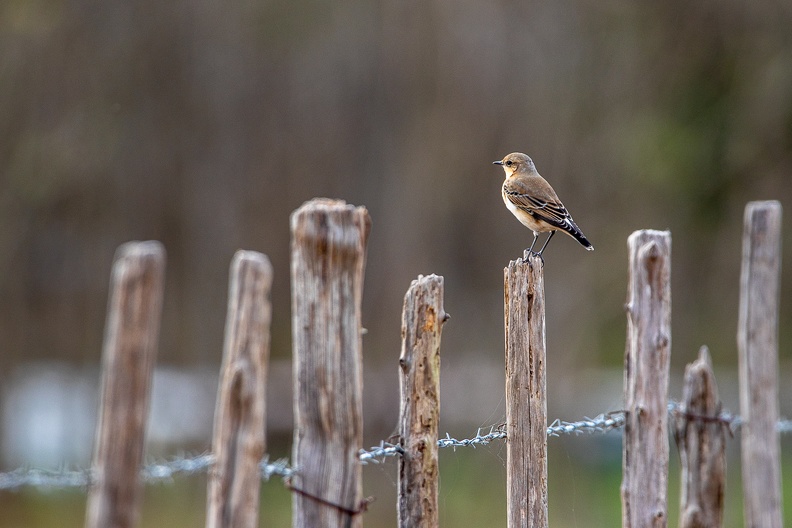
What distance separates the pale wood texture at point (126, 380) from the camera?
2.44 meters

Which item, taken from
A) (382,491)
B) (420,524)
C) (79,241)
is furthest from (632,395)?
(79,241)

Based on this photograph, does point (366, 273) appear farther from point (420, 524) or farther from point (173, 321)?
point (420, 524)

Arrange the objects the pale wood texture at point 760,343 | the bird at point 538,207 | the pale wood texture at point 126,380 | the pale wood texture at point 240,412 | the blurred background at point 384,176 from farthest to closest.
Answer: the blurred background at point 384,176
the bird at point 538,207
the pale wood texture at point 760,343
the pale wood texture at point 240,412
the pale wood texture at point 126,380

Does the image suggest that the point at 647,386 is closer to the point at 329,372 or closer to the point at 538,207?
the point at 329,372

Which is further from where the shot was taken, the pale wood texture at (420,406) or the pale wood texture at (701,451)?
the pale wood texture at (701,451)

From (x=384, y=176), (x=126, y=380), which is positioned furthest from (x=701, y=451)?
(x=384, y=176)

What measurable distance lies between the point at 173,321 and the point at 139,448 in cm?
1375

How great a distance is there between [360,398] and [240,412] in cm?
44

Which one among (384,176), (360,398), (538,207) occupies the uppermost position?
(384,176)

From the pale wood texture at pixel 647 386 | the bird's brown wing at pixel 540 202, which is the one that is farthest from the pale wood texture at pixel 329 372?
the bird's brown wing at pixel 540 202

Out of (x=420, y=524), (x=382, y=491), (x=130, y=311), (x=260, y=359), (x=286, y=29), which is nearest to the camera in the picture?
(x=130, y=311)

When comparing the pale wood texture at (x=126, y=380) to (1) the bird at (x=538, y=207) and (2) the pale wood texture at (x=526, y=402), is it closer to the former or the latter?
(2) the pale wood texture at (x=526, y=402)

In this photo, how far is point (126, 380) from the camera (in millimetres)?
2455

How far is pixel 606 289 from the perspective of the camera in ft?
46.4
